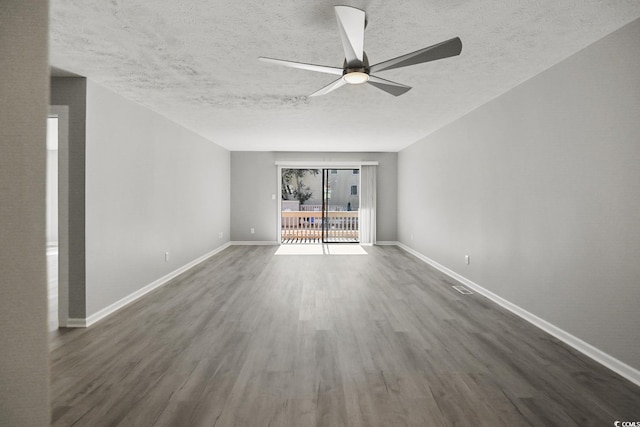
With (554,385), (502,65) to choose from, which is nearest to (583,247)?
(554,385)

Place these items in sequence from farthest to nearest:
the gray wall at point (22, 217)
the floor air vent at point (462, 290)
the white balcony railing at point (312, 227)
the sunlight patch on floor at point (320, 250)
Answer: the white balcony railing at point (312, 227) → the sunlight patch on floor at point (320, 250) → the floor air vent at point (462, 290) → the gray wall at point (22, 217)

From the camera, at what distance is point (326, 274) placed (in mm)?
5043

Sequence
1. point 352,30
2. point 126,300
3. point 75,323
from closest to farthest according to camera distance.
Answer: point 352,30
point 75,323
point 126,300

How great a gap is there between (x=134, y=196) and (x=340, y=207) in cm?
940

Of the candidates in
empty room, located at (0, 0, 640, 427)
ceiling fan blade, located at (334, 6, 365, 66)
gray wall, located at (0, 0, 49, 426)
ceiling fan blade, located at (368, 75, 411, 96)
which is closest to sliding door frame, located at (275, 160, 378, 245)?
empty room, located at (0, 0, 640, 427)

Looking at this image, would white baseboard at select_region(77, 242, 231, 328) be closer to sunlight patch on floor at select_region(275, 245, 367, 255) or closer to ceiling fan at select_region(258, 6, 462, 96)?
sunlight patch on floor at select_region(275, 245, 367, 255)

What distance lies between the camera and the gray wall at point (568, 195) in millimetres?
2176

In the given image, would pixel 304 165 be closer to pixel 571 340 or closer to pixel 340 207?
pixel 340 207

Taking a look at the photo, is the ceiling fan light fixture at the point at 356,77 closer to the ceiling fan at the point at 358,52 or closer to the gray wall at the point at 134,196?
the ceiling fan at the point at 358,52

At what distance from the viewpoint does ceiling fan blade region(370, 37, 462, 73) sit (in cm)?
194

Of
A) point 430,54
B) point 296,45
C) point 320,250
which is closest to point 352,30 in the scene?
point 430,54

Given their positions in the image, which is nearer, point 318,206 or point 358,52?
point 358,52

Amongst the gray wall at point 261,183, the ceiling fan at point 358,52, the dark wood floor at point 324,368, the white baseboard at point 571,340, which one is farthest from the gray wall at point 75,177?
the gray wall at point 261,183

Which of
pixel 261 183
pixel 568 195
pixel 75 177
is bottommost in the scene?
pixel 568 195
